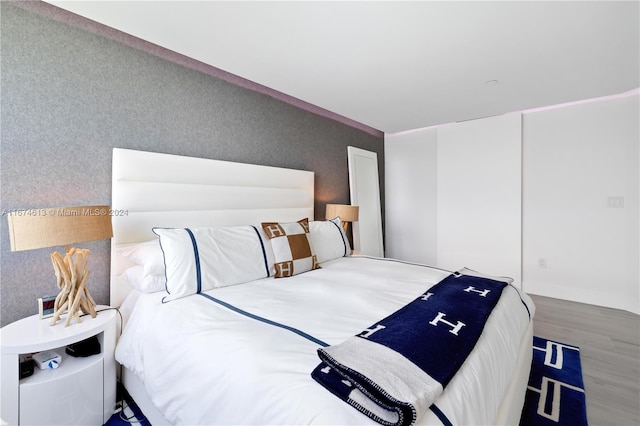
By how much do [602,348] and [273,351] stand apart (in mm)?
2937

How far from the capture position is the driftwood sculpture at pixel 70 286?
60.9 inches

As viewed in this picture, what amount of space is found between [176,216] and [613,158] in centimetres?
461

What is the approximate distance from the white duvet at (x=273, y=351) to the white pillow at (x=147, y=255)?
0.15 metres

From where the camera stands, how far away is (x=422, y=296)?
1.68 meters

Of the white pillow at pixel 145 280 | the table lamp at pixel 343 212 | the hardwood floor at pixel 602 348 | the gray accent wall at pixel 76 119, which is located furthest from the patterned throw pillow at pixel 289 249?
the hardwood floor at pixel 602 348

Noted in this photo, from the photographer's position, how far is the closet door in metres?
3.93

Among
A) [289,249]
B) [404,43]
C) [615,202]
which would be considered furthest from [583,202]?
[289,249]

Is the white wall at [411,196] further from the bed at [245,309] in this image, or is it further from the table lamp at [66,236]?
the table lamp at [66,236]

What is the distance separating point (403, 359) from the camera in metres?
0.99

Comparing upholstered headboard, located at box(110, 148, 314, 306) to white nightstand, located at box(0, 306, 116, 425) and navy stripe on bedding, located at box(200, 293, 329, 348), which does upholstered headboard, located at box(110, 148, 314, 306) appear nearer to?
white nightstand, located at box(0, 306, 116, 425)

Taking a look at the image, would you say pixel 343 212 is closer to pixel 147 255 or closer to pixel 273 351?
pixel 147 255

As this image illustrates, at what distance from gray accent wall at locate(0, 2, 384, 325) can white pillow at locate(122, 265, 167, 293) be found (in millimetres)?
311

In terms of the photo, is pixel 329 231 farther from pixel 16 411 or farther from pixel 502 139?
pixel 502 139

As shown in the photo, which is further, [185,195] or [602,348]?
[602,348]
